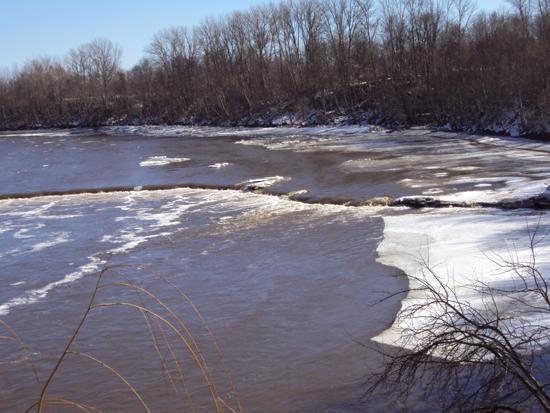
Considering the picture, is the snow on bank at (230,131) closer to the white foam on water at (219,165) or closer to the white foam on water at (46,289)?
the white foam on water at (219,165)

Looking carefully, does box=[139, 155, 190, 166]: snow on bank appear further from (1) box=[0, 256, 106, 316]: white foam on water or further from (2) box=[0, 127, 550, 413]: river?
(1) box=[0, 256, 106, 316]: white foam on water

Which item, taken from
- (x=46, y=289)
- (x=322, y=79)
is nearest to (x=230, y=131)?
(x=322, y=79)

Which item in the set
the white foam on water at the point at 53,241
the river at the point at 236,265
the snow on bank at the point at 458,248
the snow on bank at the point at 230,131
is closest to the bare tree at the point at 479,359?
the snow on bank at the point at 458,248

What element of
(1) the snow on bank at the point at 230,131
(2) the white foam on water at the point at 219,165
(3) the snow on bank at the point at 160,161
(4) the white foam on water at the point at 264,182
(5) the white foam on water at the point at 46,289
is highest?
(1) the snow on bank at the point at 230,131

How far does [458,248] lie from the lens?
11.6 metres

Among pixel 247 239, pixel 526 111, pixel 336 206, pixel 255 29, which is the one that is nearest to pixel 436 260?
pixel 247 239

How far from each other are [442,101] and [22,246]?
3241cm

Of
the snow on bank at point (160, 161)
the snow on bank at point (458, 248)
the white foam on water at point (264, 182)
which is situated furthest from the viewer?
the snow on bank at point (160, 161)

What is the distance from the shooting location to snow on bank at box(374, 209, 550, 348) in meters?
9.23

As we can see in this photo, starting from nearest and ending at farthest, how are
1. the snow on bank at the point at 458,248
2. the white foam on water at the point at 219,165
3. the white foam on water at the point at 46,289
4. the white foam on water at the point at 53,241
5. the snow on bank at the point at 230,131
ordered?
the snow on bank at the point at 458,248, the white foam on water at the point at 46,289, the white foam on water at the point at 53,241, the white foam on water at the point at 219,165, the snow on bank at the point at 230,131

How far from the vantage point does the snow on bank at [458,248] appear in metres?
9.23

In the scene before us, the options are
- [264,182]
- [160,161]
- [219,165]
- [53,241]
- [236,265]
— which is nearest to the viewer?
[236,265]

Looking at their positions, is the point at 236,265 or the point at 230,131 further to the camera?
the point at 230,131

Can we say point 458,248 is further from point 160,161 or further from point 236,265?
point 160,161
